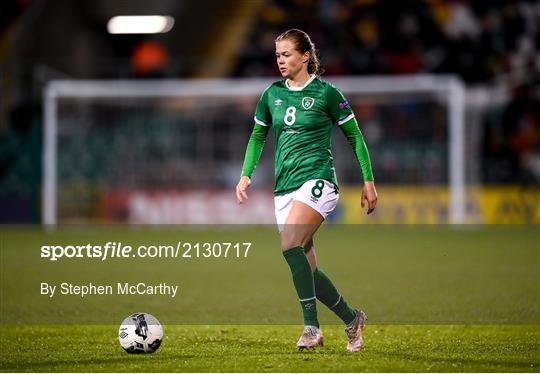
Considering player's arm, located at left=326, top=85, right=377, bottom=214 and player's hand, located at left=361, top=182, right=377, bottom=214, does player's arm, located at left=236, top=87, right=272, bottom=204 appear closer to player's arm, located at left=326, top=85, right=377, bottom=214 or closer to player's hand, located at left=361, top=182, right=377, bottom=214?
player's arm, located at left=326, top=85, right=377, bottom=214

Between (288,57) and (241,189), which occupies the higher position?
(288,57)

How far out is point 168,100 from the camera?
64.4 ft

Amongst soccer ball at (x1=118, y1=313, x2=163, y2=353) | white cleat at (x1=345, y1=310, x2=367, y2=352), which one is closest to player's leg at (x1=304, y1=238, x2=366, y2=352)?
white cleat at (x1=345, y1=310, x2=367, y2=352)

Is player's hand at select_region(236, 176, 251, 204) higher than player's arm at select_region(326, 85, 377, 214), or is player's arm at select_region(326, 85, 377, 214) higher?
player's arm at select_region(326, 85, 377, 214)

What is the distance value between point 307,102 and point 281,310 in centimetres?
280

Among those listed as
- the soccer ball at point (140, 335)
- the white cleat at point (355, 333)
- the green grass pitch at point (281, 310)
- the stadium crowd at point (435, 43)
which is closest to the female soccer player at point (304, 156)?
the white cleat at point (355, 333)

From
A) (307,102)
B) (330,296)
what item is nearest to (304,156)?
(307,102)

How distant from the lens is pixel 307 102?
5.58m

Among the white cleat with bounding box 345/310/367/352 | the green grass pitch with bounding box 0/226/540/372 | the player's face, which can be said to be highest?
the player's face

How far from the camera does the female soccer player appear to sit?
218 inches

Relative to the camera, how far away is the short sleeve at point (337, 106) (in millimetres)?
5570

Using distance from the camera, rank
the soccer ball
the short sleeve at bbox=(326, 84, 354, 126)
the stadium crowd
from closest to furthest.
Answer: the short sleeve at bbox=(326, 84, 354, 126), the soccer ball, the stadium crowd

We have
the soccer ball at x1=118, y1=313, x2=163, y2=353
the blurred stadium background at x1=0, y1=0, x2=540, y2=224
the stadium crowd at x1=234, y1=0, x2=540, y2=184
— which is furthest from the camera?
the stadium crowd at x1=234, y1=0, x2=540, y2=184

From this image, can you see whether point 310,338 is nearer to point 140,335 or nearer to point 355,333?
point 355,333
